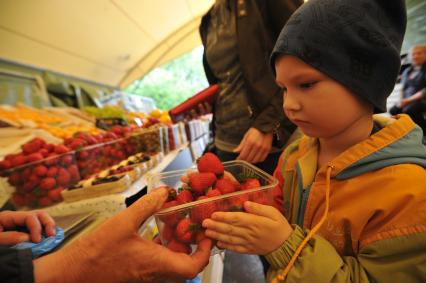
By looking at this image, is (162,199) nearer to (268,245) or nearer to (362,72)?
(268,245)

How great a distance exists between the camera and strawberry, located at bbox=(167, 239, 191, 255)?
0.53 m

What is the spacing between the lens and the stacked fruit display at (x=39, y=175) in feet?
3.29

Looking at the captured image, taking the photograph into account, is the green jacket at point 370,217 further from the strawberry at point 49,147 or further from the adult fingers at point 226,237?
the strawberry at point 49,147

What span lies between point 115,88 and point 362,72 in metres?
4.36

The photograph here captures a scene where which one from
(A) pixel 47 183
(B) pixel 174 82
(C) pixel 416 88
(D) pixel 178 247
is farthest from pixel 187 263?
(B) pixel 174 82

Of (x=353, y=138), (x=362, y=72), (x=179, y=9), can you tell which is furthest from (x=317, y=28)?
(x=179, y=9)

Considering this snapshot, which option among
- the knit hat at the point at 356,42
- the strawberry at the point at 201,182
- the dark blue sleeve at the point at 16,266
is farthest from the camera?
the strawberry at the point at 201,182

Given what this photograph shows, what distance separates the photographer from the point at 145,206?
0.49 m

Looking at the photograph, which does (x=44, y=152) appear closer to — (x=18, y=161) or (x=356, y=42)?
(x=18, y=161)

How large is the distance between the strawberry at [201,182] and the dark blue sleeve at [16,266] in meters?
0.34

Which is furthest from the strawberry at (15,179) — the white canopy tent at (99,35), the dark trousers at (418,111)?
the dark trousers at (418,111)

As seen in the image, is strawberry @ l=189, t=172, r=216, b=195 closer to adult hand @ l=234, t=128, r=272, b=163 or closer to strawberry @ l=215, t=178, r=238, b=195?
strawberry @ l=215, t=178, r=238, b=195

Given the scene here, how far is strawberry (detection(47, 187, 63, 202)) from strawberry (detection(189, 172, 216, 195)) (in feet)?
2.48

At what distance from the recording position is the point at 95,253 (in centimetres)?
45
